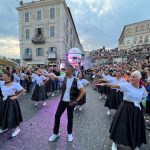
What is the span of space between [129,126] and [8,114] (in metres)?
2.86

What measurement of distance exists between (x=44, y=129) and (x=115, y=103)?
2.74 metres

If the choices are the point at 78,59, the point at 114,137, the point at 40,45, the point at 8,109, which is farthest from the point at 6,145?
the point at 40,45

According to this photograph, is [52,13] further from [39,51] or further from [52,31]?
[39,51]

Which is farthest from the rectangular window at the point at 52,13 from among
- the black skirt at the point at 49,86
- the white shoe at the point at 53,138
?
the white shoe at the point at 53,138

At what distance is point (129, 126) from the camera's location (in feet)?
11.2

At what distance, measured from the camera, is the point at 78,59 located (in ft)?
58.9

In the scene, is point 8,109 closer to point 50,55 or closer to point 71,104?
point 71,104

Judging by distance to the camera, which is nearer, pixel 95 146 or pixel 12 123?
pixel 95 146

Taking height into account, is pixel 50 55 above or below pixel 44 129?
above

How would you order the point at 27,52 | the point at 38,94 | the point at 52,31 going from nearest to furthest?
the point at 38,94 < the point at 52,31 < the point at 27,52

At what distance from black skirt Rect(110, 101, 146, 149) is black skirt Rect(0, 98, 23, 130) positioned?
2.49 m

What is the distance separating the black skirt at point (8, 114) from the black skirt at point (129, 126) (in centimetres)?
249

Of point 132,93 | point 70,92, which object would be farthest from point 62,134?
point 132,93

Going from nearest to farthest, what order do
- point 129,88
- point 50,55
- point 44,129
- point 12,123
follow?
point 129,88
point 12,123
point 44,129
point 50,55
